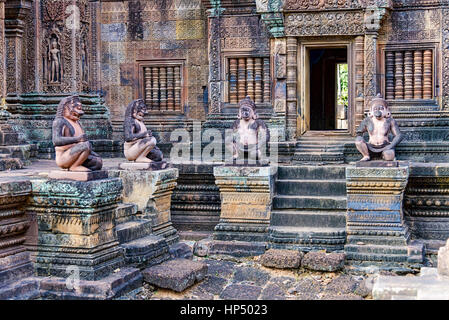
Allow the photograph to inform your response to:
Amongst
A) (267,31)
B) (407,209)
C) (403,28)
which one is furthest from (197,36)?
(407,209)

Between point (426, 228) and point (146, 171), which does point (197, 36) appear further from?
point (426, 228)

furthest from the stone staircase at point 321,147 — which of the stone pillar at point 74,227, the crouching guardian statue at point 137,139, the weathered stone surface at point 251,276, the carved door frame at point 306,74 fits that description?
the stone pillar at point 74,227

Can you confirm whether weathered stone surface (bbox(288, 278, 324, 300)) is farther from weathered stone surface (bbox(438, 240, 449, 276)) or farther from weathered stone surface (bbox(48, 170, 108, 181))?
weathered stone surface (bbox(48, 170, 108, 181))

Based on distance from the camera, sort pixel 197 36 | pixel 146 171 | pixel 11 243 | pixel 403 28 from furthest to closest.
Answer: pixel 197 36 < pixel 403 28 < pixel 146 171 < pixel 11 243

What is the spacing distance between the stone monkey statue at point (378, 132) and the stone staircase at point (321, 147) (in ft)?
6.06

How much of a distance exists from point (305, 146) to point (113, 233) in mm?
4407

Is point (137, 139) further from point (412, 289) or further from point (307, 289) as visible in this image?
point (412, 289)

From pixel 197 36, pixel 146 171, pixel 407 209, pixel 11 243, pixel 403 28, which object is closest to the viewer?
pixel 11 243

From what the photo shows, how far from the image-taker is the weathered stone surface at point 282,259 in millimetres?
6965

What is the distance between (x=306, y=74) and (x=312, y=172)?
2363 mm

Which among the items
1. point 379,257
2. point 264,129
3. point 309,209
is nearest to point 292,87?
point 264,129

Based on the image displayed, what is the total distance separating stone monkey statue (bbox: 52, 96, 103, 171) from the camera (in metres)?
5.98

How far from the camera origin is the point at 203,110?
10.8 meters

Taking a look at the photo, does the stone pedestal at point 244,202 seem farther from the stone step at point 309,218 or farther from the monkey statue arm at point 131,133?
the monkey statue arm at point 131,133
